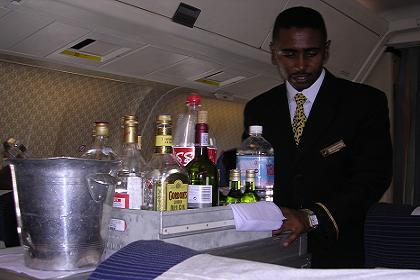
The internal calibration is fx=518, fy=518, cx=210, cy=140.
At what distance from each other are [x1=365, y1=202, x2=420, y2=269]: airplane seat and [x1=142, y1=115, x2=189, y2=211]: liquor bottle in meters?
0.99

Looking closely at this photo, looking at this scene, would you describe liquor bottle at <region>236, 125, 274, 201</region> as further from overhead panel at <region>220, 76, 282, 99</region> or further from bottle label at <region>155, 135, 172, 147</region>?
overhead panel at <region>220, 76, 282, 99</region>

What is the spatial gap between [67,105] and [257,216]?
2.22 metres

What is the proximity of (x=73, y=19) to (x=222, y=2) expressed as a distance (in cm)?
104

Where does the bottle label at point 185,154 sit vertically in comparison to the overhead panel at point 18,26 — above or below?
below

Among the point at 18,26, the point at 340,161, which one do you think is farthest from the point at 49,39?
the point at 340,161

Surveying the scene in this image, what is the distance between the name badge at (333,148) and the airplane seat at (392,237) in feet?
0.94

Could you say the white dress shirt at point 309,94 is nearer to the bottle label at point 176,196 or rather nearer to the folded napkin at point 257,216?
the folded napkin at point 257,216

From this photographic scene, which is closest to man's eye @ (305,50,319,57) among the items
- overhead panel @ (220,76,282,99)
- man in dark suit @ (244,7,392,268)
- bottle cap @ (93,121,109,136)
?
man in dark suit @ (244,7,392,268)

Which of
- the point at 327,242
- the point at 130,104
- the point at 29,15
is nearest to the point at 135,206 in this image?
the point at 327,242

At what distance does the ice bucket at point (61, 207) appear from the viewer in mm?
1229

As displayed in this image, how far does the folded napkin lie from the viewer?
1.59 metres

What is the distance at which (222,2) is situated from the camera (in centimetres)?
332

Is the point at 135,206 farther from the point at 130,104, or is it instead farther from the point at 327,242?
the point at 130,104

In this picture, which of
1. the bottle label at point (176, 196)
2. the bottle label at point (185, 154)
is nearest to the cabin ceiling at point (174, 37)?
the bottle label at point (185, 154)
